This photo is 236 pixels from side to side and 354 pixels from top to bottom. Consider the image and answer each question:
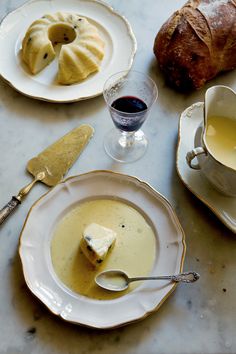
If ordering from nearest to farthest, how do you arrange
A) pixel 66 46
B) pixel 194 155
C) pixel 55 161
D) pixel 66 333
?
pixel 66 333, pixel 194 155, pixel 55 161, pixel 66 46

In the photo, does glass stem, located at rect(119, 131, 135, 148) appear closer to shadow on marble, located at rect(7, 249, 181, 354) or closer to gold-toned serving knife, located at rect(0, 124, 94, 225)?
gold-toned serving knife, located at rect(0, 124, 94, 225)

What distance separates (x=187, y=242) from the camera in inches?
38.2

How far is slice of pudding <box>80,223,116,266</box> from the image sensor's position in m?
0.89

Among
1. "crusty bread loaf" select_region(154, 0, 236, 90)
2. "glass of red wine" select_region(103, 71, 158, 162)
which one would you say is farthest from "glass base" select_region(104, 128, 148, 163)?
"crusty bread loaf" select_region(154, 0, 236, 90)

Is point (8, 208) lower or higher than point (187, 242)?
higher

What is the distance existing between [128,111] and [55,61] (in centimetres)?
34

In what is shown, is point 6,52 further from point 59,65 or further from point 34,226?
point 34,226

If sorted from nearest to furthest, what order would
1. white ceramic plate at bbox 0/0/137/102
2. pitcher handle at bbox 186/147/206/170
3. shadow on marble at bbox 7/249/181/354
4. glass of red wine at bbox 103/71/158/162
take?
shadow on marble at bbox 7/249/181/354 < pitcher handle at bbox 186/147/206/170 < glass of red wine at bbox 103/71/158/162 < white ceramic plate at bbox 0/0/137/102

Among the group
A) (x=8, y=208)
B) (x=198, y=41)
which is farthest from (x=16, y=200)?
(x=198, y=41)

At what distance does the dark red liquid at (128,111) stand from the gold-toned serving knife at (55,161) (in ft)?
0.35

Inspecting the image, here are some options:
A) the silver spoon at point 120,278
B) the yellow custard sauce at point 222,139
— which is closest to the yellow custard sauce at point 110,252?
the silver spoon at point 120,278

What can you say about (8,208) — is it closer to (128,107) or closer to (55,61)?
(128,107)

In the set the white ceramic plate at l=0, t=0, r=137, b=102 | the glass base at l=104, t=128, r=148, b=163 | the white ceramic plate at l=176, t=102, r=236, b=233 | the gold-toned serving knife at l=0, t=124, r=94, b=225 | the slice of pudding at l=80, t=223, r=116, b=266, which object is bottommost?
the white ceramic plate at l=176, t=102, r=236, b=233

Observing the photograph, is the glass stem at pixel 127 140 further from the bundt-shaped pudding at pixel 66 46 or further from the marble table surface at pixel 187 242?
the bundt-shaped pudding at pixel 66 46
